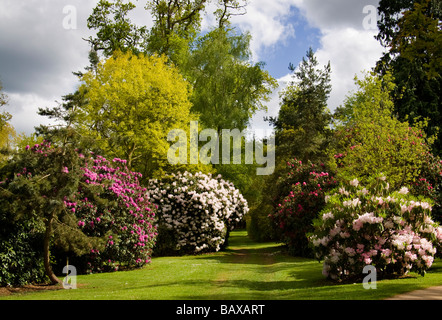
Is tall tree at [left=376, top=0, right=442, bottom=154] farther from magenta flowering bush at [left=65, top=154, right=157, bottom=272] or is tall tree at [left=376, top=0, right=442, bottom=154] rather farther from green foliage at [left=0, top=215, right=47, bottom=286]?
green foliage at [left=0, top=215, right=47, bottom=286]

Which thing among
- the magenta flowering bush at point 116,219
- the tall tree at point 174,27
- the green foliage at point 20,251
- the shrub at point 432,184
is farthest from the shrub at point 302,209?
the tall tree at point 174,27

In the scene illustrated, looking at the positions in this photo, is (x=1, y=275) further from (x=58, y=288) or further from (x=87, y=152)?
(x=87, y=152)

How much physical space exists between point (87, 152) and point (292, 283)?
6842 mm

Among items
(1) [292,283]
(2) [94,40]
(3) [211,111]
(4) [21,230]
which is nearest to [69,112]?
(4) [21,230]

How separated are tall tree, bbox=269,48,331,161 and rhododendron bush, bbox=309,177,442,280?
19.4 meters

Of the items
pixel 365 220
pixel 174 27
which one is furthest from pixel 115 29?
pixel 365 220

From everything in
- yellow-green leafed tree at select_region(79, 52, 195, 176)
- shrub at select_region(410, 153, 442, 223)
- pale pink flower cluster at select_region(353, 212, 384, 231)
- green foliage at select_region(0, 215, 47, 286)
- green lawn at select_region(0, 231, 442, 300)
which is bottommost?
green lawn at select_region(0, 231, 442, 300)

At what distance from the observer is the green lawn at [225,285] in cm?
933

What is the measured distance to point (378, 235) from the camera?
1080 centimetres

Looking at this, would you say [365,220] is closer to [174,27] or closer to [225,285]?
[225,285]

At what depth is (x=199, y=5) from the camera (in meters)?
38.9

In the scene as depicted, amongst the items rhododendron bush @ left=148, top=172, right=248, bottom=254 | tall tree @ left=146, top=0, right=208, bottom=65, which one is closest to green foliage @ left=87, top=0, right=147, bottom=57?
tall tree @ left=146, top=0, right=208, bottom=65

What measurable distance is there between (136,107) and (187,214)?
25.6 feet

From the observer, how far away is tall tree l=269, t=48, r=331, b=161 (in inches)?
1223
